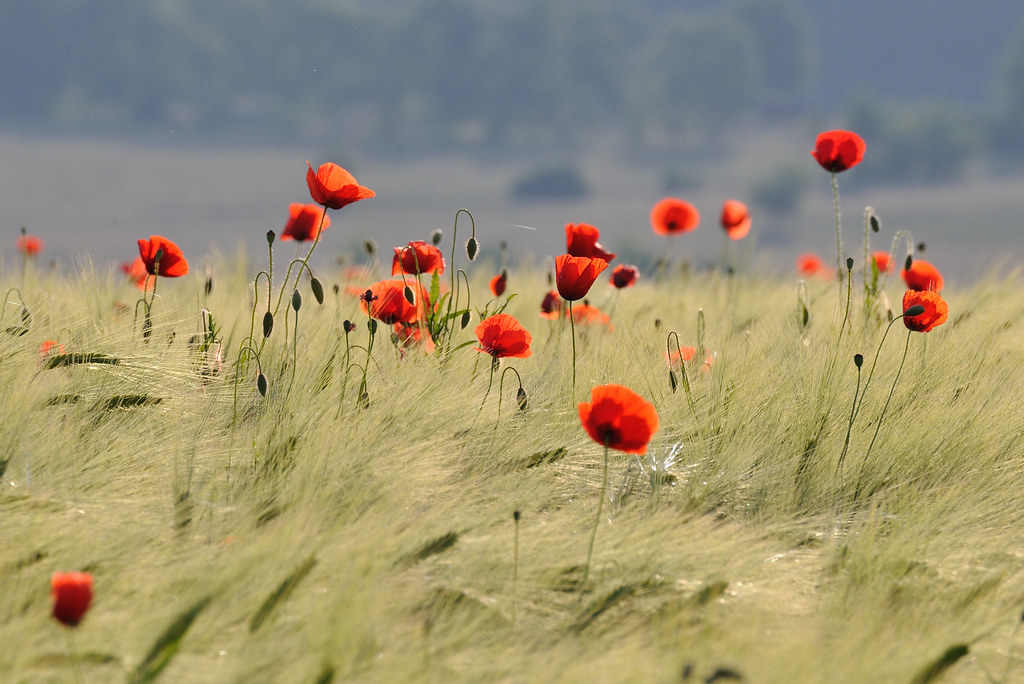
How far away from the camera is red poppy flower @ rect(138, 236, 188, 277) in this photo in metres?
2.11

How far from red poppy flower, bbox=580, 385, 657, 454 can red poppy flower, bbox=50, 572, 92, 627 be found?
2.22ft

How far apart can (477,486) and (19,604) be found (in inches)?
28.0

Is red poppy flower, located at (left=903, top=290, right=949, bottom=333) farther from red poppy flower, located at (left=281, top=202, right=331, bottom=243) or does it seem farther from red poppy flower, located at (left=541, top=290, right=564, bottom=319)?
red poppy flower, located at (left=281, top=202, right=331, bottom=243)

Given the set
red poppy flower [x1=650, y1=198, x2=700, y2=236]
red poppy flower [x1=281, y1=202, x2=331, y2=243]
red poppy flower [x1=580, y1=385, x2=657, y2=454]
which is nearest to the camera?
red poppy flower [x1=580, y1=385, x2=657, y2=454]

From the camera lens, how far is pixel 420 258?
7.16 feet

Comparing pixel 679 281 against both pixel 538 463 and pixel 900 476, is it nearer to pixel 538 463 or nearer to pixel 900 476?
pixel 900 476

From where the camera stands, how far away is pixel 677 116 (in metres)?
85.9

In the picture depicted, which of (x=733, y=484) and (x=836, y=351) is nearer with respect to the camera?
(x=733, y=484)

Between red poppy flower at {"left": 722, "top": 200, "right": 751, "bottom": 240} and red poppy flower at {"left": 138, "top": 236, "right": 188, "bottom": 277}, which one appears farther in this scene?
red poppy flower at {"left": 722, "top": 200, "right": 751, "bottom": 240}

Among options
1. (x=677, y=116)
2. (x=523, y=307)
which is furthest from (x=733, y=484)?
(x=677, y=116)

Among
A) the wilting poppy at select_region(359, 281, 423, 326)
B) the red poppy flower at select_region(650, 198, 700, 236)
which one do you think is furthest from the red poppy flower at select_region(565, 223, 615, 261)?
the red poppy flower at select_region(650, 198, 700, 236)

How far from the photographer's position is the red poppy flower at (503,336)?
5.84 feet

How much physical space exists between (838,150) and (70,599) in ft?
7.40

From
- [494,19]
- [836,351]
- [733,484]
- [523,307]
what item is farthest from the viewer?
[494,19]
